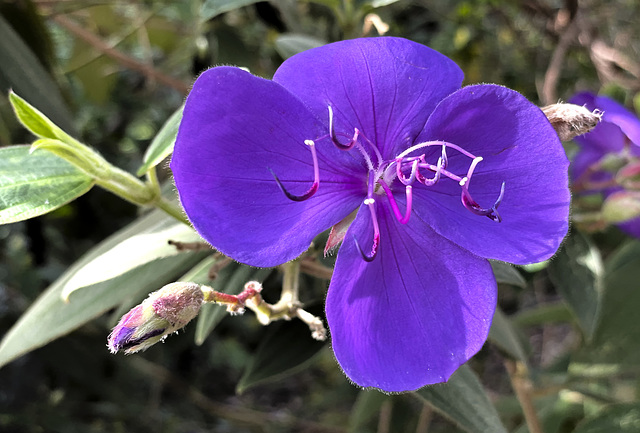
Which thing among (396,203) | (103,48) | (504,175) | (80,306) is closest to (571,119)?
(504,175)

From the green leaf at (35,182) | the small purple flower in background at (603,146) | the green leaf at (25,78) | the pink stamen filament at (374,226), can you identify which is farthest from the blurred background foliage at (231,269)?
the pink stamen filament at (374,226)

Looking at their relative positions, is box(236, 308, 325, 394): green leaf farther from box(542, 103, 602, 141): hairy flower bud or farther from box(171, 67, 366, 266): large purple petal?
box(542, 103, 602, 141): hairy flower bud

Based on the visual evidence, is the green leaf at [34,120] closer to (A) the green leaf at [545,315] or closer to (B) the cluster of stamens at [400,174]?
(B) the cluster of stamens at [400,174]

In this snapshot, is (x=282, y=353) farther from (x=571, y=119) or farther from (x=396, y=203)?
(x=571, y=119)

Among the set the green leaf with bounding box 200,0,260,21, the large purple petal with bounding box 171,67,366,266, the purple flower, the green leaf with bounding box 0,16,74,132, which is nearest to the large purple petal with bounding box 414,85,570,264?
the purple flower

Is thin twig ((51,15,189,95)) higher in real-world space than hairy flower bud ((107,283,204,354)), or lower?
lower

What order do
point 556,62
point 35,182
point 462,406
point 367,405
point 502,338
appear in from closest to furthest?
point 35,182
point 462,406
point 502,338
point 367,405
point 556,62
